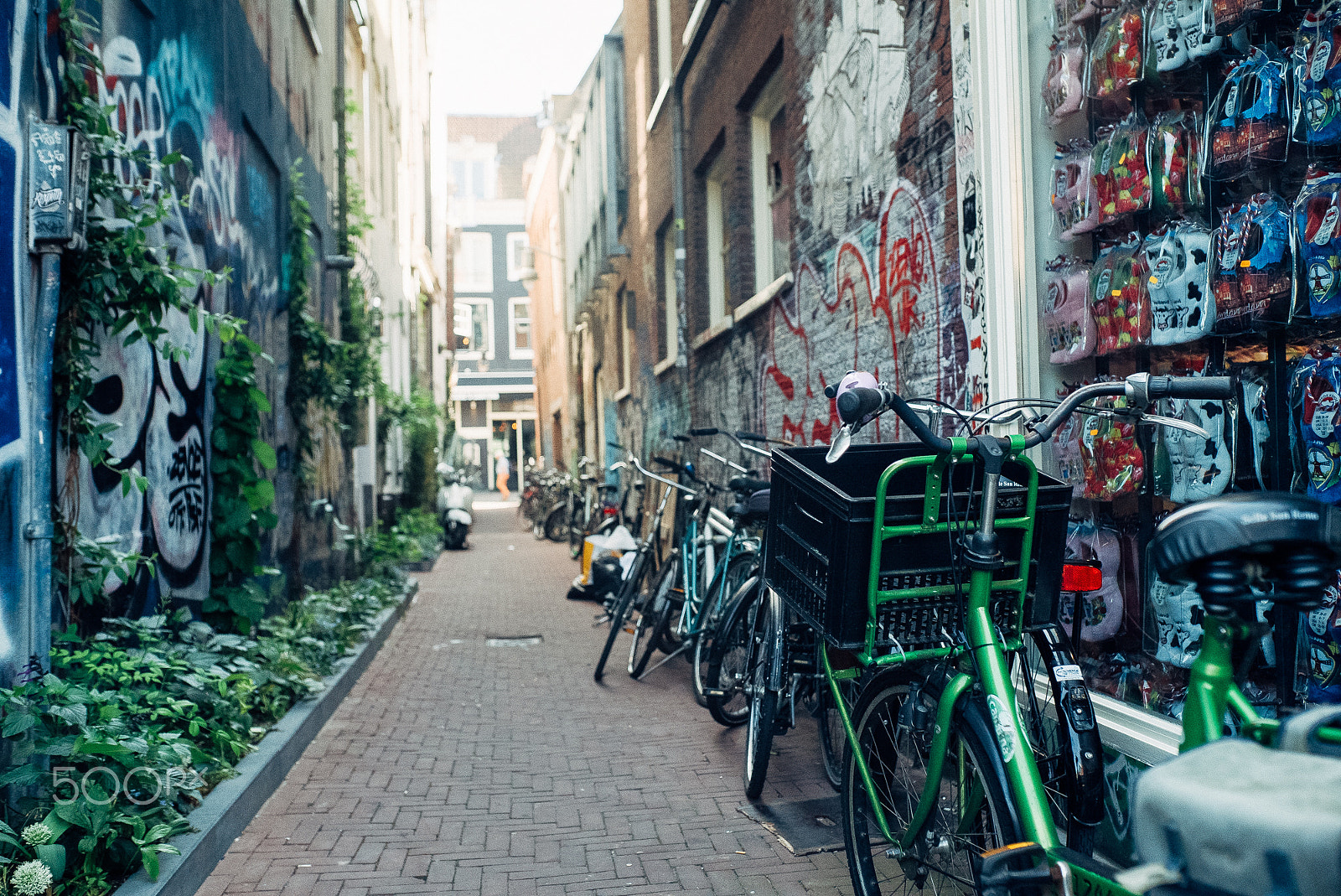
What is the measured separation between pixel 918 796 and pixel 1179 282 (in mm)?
1741

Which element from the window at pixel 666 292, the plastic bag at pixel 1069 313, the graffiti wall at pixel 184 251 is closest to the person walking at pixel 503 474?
the window at pixel 666 292

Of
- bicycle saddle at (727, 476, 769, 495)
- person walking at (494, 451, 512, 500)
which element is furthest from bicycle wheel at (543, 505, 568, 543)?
person walking at (494, 451, 512, 500)

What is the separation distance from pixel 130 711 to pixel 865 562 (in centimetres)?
260

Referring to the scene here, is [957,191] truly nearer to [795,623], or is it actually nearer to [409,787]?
[795,623]

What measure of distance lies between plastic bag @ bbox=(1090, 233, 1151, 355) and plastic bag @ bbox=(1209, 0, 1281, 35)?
2.30 feet

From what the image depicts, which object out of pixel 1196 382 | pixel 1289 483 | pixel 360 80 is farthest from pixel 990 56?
pixel 360 80

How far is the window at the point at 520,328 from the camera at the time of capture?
39.9 meters

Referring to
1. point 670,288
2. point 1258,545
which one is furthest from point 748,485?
point 670,288

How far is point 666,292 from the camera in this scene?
40.8 feet

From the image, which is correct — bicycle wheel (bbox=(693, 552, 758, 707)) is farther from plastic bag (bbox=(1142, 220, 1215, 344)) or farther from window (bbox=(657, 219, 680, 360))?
window (bbox=(657, 219, 680, 360))

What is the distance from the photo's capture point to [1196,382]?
226 centimetres

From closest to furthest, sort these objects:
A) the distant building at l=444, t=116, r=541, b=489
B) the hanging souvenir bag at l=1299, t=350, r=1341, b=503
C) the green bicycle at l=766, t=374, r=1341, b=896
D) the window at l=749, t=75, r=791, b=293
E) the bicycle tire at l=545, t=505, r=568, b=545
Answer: the green bicycle at l=766, t=374, r=1341, b=896
the hanging souvenir bag at l=1299, t=350, r=1341, b=503
the window at l=749, t=75, r=791, b=293
the bicycle tire at l=545, t=505, r=568, b=545
the distant building at l=444, t=116, r=541, b=489

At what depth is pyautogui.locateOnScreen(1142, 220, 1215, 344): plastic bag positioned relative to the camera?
3.14m

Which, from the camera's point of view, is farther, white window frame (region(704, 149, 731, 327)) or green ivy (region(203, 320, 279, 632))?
white window frame (region(704, 149, 731, 327))
